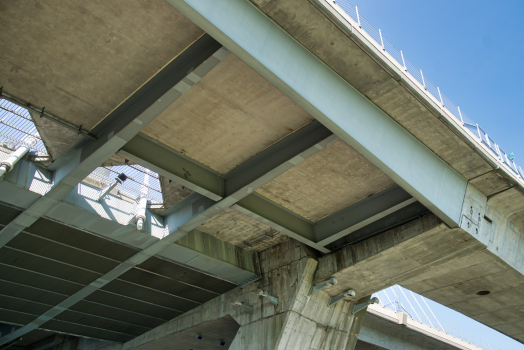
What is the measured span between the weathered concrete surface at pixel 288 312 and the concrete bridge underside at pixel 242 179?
0.28 feet

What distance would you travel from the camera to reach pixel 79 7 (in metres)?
11.0

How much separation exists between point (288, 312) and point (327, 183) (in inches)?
234

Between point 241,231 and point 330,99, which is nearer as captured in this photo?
point 330,99

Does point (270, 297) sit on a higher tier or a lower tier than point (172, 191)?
lower

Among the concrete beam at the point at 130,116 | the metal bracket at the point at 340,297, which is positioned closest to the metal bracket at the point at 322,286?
the metal bracket at the point at 340,297

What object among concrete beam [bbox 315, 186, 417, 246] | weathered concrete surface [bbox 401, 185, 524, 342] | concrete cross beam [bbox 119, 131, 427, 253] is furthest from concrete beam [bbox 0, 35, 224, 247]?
weathered concrete surface [bbox 401, 185, 524, 342]

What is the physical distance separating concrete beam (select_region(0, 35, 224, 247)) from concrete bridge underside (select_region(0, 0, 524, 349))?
0.05 meters

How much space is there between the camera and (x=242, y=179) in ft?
51.8

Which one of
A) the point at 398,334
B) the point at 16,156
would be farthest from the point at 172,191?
the point at 398,334

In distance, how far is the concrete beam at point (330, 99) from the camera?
34.3 feet

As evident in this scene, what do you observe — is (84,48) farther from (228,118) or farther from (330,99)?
(330,99)

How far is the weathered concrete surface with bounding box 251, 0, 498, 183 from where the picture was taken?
11.3 metres

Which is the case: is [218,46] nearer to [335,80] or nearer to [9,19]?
[335,80]

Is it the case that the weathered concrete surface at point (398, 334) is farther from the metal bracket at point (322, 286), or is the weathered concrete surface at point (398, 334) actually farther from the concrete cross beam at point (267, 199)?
the concrete cross beam at point (267, 199)
